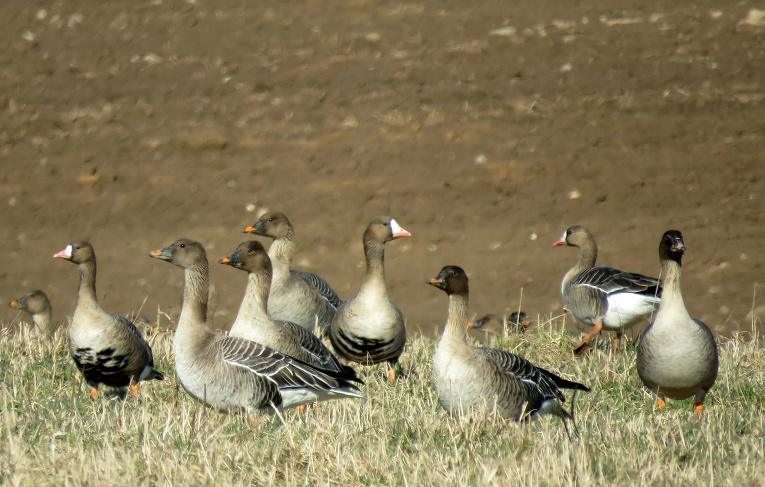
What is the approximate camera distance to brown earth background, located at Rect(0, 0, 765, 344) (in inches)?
471

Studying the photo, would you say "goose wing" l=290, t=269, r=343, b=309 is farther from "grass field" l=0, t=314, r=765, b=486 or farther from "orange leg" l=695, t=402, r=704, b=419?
"orange leg" l=695, t=402, r=704, b=419

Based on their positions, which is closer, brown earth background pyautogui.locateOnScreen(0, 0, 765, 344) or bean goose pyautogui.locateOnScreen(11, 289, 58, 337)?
bean goose pyautogui.locateOnScreen(11, 289, 58, 337)

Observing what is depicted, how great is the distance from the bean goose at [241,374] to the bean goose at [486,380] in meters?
0.65

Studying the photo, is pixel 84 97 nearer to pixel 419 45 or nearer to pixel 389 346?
pixel 419 45

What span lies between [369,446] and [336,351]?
3.63m

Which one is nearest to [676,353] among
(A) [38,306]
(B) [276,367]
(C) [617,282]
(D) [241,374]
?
(B) [276,367]

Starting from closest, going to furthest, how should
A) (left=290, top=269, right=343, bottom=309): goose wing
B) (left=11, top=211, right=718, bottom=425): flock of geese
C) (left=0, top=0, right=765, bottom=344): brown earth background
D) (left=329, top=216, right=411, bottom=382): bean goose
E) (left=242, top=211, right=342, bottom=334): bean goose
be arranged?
(left=11, top=211, right=718, bottom=425): flock of geese < (left=329, top=216, right=411, bottom=382): bean goose < (left=242, top=211, right=342, bottom=334): bean goose < (left=290, top=269, right=343, bottom=309): goose wing < (left=0, top=0, right=765, bottom=344): brown earth background

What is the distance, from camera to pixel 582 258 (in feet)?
33.8

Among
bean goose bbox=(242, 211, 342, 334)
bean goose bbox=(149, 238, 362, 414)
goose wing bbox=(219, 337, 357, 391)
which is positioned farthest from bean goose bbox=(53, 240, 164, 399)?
bean goose bbox=(242, 211, 342, 334)

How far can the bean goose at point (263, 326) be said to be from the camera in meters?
6.56

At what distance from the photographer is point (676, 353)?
225 inches

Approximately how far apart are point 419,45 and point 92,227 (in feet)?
18.2

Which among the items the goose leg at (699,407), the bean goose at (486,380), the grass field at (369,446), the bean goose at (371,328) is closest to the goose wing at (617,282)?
the bean goose at (371,328)

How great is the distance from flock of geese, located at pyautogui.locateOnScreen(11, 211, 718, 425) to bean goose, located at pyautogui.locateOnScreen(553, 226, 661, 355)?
1448 mm
